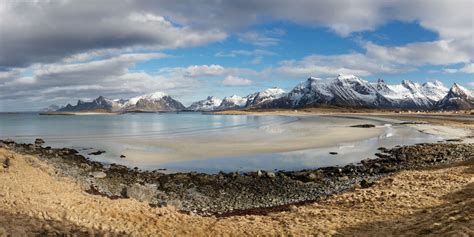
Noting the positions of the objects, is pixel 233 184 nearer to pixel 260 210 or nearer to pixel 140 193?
pixel 260 210

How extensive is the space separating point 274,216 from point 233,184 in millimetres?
9862

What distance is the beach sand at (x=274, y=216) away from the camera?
15484 millimetres

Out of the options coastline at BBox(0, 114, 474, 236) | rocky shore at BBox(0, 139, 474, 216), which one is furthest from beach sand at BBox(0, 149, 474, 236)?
rocky shore at BBox(0, 139, 474, 216)

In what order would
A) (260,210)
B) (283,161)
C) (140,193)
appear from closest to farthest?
(260,210) → (140,193) → (283,161)

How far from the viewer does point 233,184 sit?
2922cm

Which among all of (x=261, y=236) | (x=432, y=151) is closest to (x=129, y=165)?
(x=261, y=236)

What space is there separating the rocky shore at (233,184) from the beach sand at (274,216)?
10.5ft

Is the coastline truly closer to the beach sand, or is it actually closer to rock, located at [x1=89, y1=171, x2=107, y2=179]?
the beach sand

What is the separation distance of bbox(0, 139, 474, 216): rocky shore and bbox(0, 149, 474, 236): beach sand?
3192 millimetres

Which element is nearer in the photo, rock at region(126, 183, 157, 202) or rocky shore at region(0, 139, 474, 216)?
rock at region(126, 183, 157, 202)

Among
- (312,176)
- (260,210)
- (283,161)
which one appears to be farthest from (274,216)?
(283,161)

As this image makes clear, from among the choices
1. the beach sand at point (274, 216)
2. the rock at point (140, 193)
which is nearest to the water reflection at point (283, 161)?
the rock at point (140, 193)

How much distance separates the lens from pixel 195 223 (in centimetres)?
1770

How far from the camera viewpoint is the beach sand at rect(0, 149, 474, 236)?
1548 centimetres
